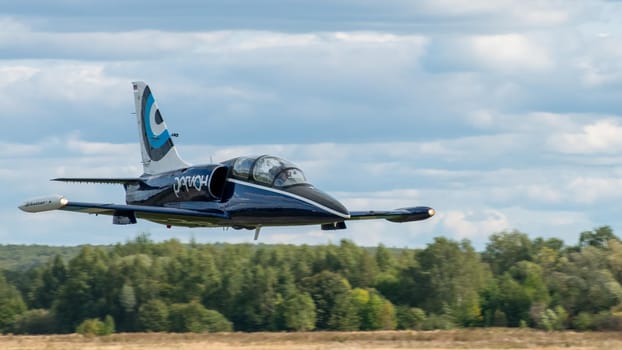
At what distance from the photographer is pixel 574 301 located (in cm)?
7412

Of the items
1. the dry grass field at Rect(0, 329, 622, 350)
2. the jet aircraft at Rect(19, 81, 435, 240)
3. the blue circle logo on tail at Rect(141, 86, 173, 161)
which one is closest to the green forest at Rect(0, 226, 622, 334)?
the dry grass field at Rect(0, 329, 622, 350)

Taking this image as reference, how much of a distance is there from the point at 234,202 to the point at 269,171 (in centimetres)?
140

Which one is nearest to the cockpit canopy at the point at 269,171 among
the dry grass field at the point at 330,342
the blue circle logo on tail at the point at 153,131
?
the dry grass field at the point at 330,342

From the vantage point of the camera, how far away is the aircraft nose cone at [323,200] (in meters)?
37.1

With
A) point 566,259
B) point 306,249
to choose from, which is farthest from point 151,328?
point 566,259

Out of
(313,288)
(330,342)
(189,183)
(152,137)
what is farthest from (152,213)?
(313,288)

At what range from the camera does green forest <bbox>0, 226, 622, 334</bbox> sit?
76062 mm

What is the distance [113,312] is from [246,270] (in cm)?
1000

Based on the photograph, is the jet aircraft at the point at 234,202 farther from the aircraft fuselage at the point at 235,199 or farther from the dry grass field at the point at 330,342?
the dry grass field at the point at 330,342

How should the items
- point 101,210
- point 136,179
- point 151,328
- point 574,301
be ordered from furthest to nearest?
point 151,328 → point 574,301 → point 136,179 → point 101,210

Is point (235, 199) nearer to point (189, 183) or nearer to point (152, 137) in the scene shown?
point (189, 183)

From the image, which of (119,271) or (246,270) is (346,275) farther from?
(119,271)

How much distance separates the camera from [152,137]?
45.9m

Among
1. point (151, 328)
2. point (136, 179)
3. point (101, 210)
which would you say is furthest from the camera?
point (151, 328)
